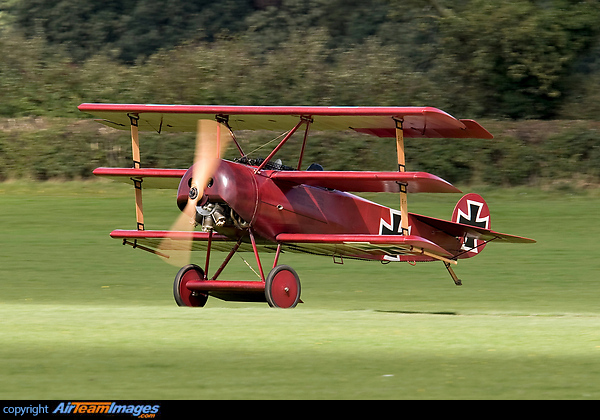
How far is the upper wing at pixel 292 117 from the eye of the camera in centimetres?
1401

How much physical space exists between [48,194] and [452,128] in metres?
18.2

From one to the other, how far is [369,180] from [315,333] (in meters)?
3.89

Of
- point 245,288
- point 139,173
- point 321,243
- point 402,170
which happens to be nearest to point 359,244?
point 321,243

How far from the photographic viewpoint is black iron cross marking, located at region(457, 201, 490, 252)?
17828mm

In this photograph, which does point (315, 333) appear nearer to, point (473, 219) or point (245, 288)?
point (245, 288)

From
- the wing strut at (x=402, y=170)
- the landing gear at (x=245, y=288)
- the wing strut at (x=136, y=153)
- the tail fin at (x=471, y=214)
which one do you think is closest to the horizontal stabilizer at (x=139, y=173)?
the wing strut at (x=136, y=153)

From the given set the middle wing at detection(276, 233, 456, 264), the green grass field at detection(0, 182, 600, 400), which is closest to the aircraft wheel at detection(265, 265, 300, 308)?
the middle wing at detection(276, 233, 456, 264)

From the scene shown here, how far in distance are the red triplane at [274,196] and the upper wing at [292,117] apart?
2 cm

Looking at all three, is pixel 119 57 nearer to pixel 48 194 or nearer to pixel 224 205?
pixel 48 194

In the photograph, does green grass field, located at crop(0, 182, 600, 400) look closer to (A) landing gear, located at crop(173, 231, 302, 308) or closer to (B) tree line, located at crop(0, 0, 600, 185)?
(A) landing gear, located at crop(173, 231, 302, 308)

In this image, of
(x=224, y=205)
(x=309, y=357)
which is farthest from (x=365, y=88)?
(x=309, y=357)

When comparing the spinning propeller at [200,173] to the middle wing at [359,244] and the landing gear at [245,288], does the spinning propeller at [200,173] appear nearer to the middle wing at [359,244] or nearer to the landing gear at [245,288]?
the landing gear at [245,288]

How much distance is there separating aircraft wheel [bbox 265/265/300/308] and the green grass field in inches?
27.9

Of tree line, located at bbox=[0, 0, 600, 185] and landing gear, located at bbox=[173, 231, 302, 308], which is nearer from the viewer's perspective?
landing gear, located at bbox=[173, 231, 302, 308]
